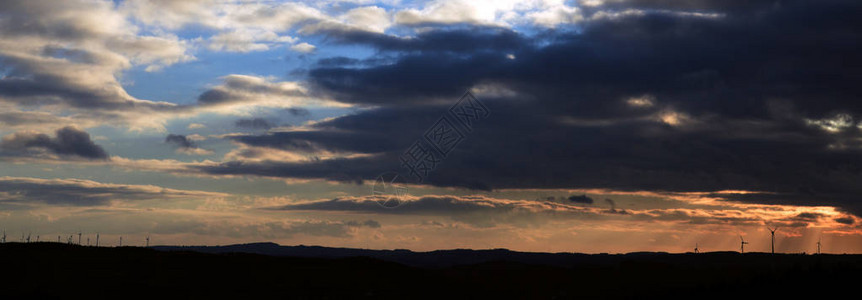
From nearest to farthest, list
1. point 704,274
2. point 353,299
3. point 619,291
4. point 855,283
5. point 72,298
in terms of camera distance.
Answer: point 855,283 → point 72,298 → point 353,299 → point 619,291 → point 704,274

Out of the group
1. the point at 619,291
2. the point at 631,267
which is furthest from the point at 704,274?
the point at 619,291

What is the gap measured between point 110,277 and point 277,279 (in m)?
16.9

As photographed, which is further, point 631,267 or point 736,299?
point 631,267

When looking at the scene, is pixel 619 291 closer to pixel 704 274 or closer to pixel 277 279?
pixel 704 274

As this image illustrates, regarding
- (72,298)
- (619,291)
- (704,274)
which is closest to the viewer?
(72,298)

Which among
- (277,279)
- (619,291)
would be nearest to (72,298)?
(277,279)

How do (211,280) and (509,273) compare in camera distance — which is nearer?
(211,280)

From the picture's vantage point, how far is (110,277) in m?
78.3

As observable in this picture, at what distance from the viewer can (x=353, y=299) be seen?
2990 inches

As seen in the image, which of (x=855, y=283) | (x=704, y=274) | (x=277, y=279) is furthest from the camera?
(x=704, y=274)

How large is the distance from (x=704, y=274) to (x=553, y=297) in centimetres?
3704

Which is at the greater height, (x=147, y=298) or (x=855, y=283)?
(x=855, y=283)

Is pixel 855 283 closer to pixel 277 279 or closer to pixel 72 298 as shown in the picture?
pixel 277 279

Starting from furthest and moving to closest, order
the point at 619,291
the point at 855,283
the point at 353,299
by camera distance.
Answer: the point at 619,291 → the point at 353,299 → the point at 855,283
